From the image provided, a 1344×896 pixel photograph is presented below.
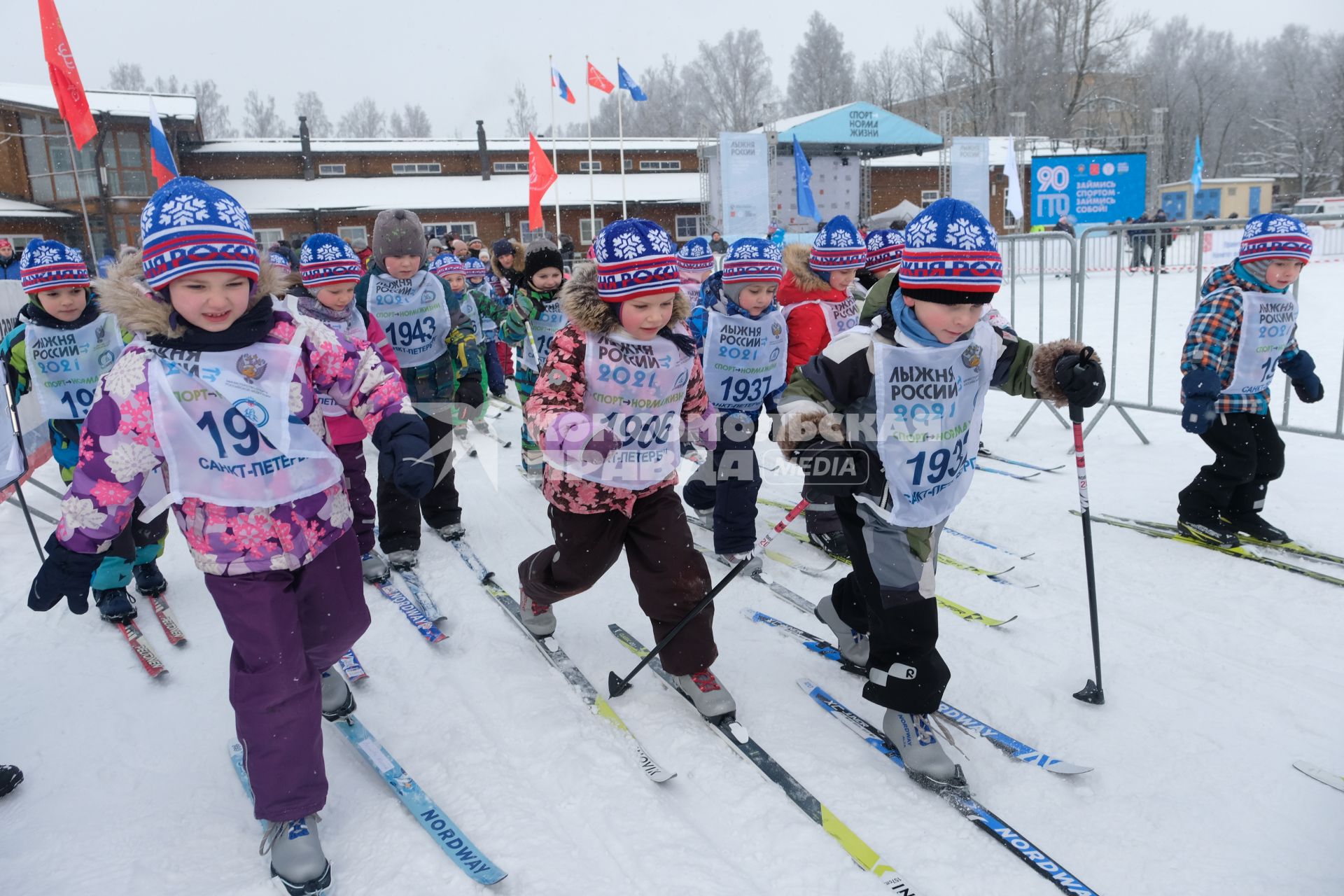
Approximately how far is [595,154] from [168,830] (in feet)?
126

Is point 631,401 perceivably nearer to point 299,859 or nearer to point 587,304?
point 587,304

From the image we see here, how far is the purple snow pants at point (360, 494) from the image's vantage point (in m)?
4.98

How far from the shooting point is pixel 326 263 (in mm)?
4949

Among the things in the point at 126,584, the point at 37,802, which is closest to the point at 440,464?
the point at 126,584

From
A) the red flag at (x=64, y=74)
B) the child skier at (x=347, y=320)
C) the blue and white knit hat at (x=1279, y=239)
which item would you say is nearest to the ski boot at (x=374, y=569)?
the child skier at (x=347, y=320)

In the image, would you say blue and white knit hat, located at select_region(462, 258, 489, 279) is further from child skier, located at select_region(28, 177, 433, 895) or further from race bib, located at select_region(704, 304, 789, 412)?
child skier, located at select_region(28, 177, 433, 895)

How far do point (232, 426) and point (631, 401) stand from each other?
4.81ft

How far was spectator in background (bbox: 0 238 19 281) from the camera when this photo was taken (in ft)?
23.5

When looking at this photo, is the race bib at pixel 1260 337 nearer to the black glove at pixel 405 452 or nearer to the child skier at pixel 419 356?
the black glove at pixel 405 452

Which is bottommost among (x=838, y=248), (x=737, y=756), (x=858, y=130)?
(x=737, y=756)

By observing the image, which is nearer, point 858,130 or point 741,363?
point 741,363

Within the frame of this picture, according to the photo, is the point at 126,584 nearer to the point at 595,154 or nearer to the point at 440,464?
the point at 440,464

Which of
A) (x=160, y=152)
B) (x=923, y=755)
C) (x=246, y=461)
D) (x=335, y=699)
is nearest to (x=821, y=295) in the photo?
(x=923, y=755)

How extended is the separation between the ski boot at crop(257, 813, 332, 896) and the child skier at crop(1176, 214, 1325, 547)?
4846mm
